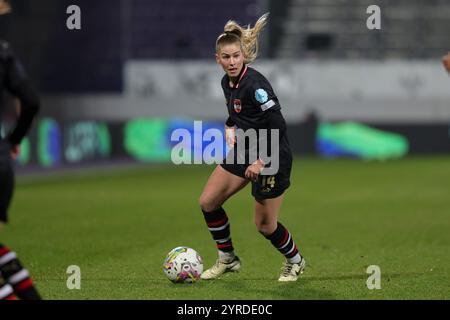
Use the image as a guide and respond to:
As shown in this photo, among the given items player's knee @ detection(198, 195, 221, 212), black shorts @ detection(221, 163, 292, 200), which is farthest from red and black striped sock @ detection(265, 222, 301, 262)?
player's knee @ detection(198, 195, 221, 212)

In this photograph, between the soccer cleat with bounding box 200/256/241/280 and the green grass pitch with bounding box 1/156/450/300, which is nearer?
the green grass pitch with bounding box 1/156/450/300

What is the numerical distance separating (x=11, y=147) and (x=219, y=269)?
2816 mm

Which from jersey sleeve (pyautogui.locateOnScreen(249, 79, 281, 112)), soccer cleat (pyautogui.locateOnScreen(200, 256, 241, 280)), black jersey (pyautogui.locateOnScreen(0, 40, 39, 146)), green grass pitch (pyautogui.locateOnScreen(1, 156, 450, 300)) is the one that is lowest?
green grass pitch (pyautogui.locateOnScreen(1, 156, 450, 300))

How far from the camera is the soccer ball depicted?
7438 millimetres

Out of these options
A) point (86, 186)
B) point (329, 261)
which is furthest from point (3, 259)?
point (86, 186)

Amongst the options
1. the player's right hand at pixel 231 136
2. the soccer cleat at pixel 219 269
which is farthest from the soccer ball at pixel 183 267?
the player's right hand at pixel 231 136

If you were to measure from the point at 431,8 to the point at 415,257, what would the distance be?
2598 centimetres

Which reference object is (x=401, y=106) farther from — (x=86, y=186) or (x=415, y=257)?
(x=415, y=257)

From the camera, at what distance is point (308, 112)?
32562 mm

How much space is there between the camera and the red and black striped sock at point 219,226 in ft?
25.8

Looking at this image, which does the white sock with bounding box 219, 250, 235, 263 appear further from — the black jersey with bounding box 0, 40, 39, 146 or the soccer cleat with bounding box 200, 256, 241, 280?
the black jersey with bounding box 0, 40, 39, 146

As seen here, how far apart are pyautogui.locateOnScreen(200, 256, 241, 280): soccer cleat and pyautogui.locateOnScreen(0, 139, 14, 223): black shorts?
267 centimetres

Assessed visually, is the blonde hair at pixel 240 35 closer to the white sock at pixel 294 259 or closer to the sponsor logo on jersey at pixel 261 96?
the sponsor logo on jersey at pixel 261 96
